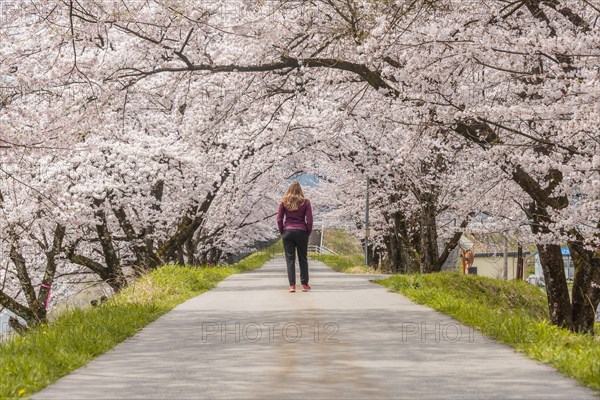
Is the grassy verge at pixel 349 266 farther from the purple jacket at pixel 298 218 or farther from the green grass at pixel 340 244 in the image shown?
the green grass at pixel 340 244

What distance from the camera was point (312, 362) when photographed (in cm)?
748

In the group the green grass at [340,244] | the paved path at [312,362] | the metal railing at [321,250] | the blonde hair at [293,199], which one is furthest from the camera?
the green grass at [340,244]

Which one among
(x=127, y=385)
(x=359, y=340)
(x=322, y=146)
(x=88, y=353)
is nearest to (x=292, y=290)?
(x=359, y=340)

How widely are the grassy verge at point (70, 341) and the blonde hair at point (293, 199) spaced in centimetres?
244

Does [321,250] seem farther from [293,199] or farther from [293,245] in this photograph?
[293,199]

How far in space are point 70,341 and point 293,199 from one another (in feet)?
24.0

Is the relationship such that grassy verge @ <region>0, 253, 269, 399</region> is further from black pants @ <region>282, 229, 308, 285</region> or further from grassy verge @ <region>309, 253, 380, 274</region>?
grassy verge @ <region>309, 253, 380, 274</region>

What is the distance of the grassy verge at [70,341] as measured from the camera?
21.8 feet

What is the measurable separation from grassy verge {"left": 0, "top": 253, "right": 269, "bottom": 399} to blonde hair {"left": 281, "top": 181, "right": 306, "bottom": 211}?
244cm

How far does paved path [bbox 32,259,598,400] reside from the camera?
620 centimetres

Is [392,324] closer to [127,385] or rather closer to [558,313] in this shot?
[127,385]

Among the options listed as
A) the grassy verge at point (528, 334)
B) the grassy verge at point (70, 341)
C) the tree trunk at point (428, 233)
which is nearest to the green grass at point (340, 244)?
the tree trunk at point (428, 233)

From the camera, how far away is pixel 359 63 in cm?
1388

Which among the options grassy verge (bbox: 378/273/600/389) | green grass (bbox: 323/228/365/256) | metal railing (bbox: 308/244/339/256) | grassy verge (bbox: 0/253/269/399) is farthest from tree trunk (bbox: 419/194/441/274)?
green grass (bbox: 323/228/365/256)
